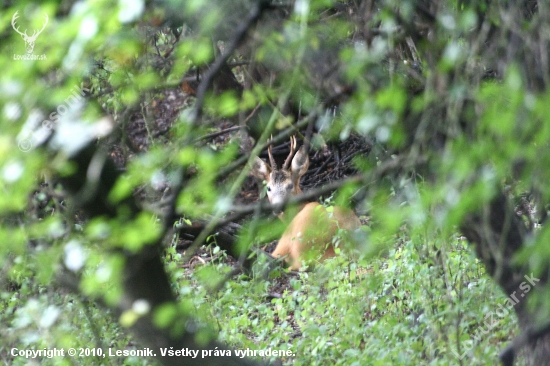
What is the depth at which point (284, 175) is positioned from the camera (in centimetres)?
1081

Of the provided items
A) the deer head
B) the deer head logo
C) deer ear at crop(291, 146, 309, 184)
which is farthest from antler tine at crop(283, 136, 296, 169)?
the deer head logo

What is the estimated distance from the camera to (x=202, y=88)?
83.2 inches

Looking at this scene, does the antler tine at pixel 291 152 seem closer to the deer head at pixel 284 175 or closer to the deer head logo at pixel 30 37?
the deer head at pixel 284 175

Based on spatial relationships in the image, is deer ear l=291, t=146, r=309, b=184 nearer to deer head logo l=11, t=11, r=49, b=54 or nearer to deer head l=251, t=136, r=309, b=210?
deer head l=251, t=136, r=309, b=210

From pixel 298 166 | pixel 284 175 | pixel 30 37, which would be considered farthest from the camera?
pixel 284 175

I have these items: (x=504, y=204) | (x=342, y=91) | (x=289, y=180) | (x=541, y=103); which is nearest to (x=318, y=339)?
(x=504, y=204)

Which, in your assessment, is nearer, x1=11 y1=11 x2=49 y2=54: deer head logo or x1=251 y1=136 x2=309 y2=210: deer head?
x1=11 y1=11 x2=49 y2=54: deer head logo

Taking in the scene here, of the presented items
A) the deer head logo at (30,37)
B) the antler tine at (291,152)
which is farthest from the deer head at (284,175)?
the deer head logo at (30,37)

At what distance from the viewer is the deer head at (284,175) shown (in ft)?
34.9

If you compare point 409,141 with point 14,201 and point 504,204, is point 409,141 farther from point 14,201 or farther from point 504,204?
point 14,201

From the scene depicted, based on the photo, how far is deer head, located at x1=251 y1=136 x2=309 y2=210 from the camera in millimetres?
10647

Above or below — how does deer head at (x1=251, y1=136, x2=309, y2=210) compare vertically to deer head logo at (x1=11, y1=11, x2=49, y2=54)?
below

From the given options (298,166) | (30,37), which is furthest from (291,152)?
(30,37)

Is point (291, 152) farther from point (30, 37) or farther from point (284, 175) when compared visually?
point (30, 37)
